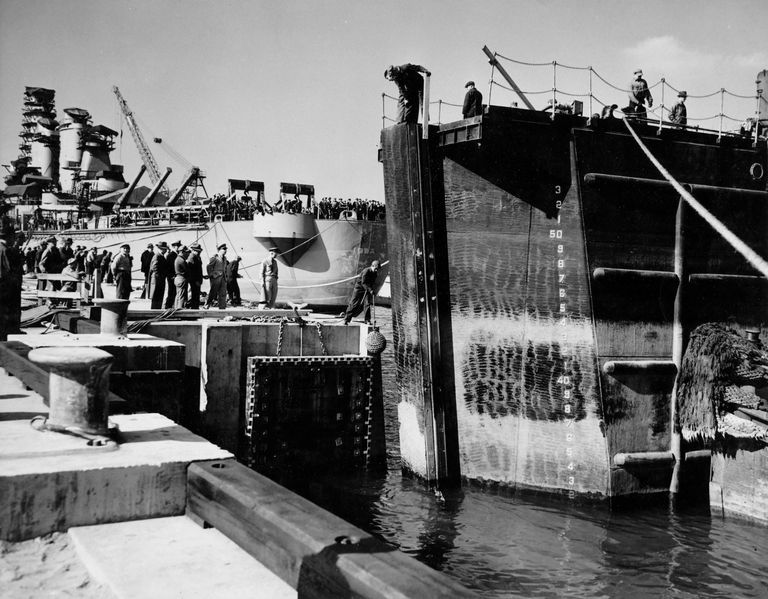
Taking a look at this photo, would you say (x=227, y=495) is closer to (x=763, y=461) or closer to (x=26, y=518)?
(x=26, y=518)

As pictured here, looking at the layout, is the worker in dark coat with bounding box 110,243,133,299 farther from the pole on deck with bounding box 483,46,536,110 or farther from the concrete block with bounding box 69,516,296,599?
the concrete block with bounding box 69,516,296,599

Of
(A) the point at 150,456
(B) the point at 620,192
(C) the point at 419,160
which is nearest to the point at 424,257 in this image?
(C) the point at 419,160

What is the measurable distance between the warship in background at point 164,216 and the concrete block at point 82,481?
10.7 metres

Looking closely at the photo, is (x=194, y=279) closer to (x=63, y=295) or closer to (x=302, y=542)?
(x=63, y=295)

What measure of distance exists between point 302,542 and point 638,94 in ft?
36.3

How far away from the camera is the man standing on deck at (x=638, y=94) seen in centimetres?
1181

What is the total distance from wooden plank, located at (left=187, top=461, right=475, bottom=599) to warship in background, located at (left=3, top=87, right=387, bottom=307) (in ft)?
38.3

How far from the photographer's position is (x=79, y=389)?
15.6 ft

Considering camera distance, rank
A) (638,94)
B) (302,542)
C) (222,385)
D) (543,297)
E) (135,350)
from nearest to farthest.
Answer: (302,542) → (135,350) → (543,297) → (222,385) → (638,94)

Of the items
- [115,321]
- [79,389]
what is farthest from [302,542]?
[115,321]

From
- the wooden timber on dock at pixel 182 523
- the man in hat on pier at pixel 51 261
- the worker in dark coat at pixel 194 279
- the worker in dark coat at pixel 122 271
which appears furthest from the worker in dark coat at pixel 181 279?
the wooden timber on dock at pixel 182 523

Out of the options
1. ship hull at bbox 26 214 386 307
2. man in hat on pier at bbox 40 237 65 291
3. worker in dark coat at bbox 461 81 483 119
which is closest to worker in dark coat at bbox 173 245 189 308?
man in hat on pier at bbox 40 237 65 291

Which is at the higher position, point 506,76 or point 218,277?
point 506,76

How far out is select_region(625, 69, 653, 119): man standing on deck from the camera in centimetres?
1181
